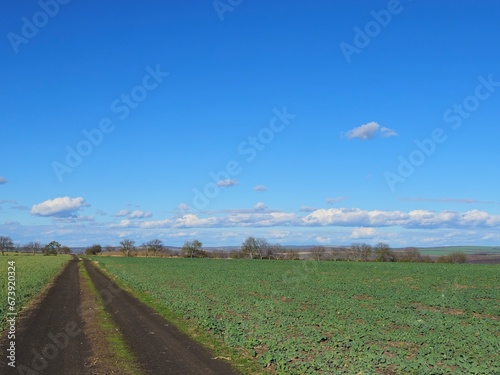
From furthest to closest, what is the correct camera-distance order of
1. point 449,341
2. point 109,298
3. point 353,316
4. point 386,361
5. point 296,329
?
point 109,298
point 353,316
point 296,329
point 449,341
point 386,361

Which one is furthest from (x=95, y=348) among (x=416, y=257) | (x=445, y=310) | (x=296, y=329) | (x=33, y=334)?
(x=416, y=257)

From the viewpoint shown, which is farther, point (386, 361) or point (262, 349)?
point (262, 349)

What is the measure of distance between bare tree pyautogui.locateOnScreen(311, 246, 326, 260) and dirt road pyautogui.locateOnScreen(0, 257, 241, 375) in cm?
15053

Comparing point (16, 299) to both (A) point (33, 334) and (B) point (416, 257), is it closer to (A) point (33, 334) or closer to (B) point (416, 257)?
(A) point (33, 334)

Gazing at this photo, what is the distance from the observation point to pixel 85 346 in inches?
664

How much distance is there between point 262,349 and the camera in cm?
1645

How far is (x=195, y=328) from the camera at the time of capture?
68.4 feet

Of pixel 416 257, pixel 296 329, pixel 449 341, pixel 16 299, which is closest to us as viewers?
pixel 449 341

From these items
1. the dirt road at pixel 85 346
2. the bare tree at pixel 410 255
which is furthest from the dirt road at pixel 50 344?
the bare tree at pixel 410 255

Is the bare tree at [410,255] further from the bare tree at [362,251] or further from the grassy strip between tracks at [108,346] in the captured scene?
the grassy strip between tracks at [108,346]

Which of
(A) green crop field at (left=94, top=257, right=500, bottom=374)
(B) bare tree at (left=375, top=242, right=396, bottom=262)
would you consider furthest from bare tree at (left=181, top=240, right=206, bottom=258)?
(A) green crop field at (left=94, top=257, right=500, bottom=374)

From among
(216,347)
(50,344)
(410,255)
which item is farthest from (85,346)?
(410,255)

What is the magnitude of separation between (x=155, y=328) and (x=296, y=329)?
270 inches

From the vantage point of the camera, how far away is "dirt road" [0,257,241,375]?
13922 millimetres
